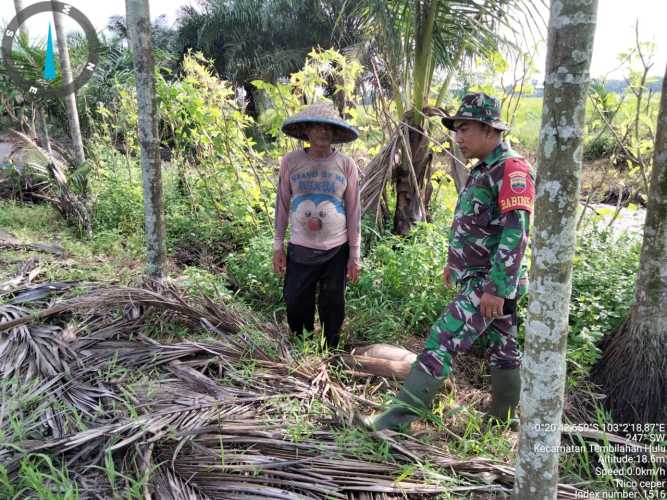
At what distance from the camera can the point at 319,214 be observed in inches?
112

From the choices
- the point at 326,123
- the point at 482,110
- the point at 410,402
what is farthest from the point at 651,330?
the point at 326,123

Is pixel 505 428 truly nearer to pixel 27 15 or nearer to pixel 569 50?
pixel 569 50

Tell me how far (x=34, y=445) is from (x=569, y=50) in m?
2.35

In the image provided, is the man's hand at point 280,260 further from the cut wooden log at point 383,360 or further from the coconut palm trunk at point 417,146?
the coconut palm trunk at point 417,146

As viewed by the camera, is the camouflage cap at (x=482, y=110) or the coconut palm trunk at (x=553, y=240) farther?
the camouflage cap at (x=482, y=110)

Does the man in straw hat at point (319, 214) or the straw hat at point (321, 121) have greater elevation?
the straw hat at point (321, 121)

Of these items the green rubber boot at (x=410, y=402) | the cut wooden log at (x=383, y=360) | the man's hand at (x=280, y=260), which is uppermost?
the man's hand at (x=280, y=260)

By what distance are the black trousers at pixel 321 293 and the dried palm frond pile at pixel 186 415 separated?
208mm

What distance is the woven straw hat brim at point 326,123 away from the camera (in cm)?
272

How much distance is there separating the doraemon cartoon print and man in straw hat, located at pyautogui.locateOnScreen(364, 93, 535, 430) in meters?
0.76

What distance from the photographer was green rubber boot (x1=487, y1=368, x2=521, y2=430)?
2406mm

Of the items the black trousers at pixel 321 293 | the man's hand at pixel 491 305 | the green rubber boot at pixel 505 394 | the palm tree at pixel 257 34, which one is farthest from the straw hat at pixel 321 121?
the palm tree at pixel 257 34

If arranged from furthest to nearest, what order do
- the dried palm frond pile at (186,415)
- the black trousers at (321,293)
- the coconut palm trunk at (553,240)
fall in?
the black trousers at (321,293) < the dried palm frond pile at (186,415) < the coconut palm trunk at (553,240)

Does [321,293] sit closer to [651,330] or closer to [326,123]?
[326,123]
